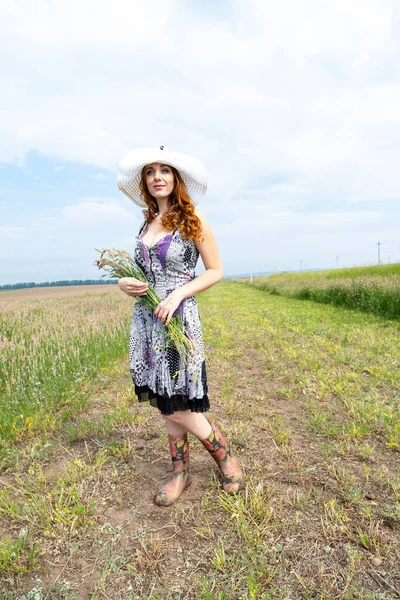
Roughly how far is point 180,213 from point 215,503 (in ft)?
6.46

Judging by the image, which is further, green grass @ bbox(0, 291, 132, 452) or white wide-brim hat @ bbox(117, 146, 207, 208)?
green grass @ bbox(0, 291, 132, 452)

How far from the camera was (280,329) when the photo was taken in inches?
353

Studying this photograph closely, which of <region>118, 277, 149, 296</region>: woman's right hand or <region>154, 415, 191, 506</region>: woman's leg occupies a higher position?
<region>118, 277, 149, 296</region>: woman's right hand

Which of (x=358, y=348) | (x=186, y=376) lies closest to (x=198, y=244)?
(x=186, y=376)

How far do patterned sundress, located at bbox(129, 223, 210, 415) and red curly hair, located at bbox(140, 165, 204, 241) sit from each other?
0.21 feet

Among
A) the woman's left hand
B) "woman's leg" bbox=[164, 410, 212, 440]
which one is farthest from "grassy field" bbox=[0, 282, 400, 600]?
the woman's left hand

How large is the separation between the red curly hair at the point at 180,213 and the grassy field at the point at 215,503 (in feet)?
5.78

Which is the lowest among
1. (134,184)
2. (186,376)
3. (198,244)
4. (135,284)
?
(186,376)

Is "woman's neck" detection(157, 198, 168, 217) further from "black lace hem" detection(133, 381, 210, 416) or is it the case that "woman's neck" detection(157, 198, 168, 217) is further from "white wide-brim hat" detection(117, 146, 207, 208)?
"black lace hem" detection(133, 381, 210, 416)

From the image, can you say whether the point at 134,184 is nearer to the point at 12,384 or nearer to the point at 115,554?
the point at 115,554

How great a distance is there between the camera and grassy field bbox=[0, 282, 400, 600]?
76.5 inches

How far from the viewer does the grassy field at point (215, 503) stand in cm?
194

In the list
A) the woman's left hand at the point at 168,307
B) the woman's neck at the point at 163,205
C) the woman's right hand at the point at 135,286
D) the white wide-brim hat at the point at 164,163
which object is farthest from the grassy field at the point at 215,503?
the white wide-brim hat at the point at 164,163

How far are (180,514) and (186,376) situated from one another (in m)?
0.93
